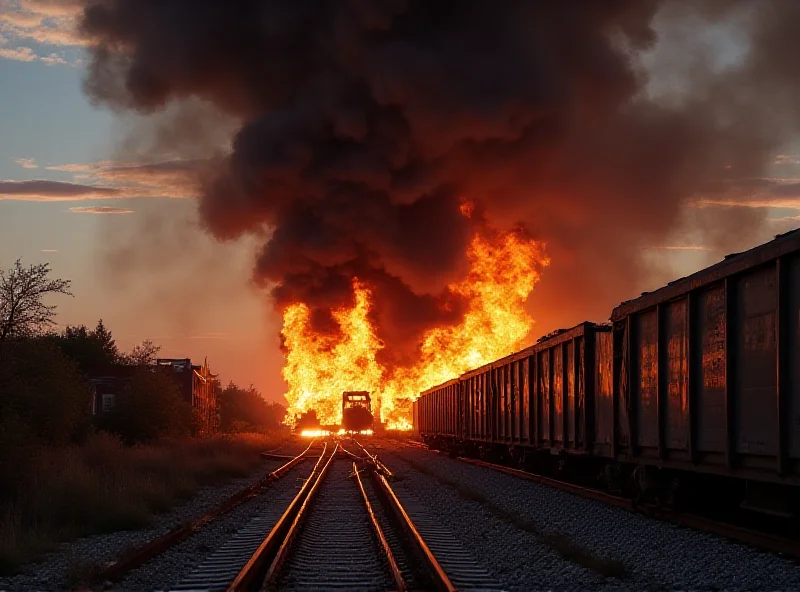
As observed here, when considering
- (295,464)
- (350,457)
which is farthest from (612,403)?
(350,457)

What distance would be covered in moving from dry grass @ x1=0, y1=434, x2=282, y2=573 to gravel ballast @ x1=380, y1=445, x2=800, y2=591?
485 centimetres

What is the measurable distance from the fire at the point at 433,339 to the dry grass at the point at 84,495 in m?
24.8

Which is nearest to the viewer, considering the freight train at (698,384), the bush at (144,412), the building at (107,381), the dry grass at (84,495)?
the freight train at (698,384)

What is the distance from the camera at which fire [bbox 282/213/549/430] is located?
1913 inches

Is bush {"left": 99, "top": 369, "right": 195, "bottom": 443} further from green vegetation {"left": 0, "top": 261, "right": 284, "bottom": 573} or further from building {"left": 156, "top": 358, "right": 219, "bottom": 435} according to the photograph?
building {"left": 156, "top": 358, "right": 219, "bottom": 435}

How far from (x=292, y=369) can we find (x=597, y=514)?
4016cm

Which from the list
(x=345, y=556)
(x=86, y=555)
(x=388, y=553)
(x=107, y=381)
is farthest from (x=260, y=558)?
(x=107, y=381)

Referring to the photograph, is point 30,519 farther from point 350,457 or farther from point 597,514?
point 350,457

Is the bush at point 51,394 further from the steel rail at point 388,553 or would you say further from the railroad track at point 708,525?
the railroad track at point 708,525

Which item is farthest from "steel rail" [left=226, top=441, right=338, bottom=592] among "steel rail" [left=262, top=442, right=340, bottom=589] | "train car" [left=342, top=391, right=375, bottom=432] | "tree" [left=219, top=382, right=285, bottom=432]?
"tree" [left=219, top=382, right=285, bottom=432]

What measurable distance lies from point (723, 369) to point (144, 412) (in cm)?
3143

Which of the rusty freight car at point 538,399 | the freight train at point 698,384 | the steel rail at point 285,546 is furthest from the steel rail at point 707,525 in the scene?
the steel rail at point 285,546

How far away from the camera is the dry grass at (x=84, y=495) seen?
1212 centimetres

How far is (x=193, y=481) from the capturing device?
21750 millimetres
